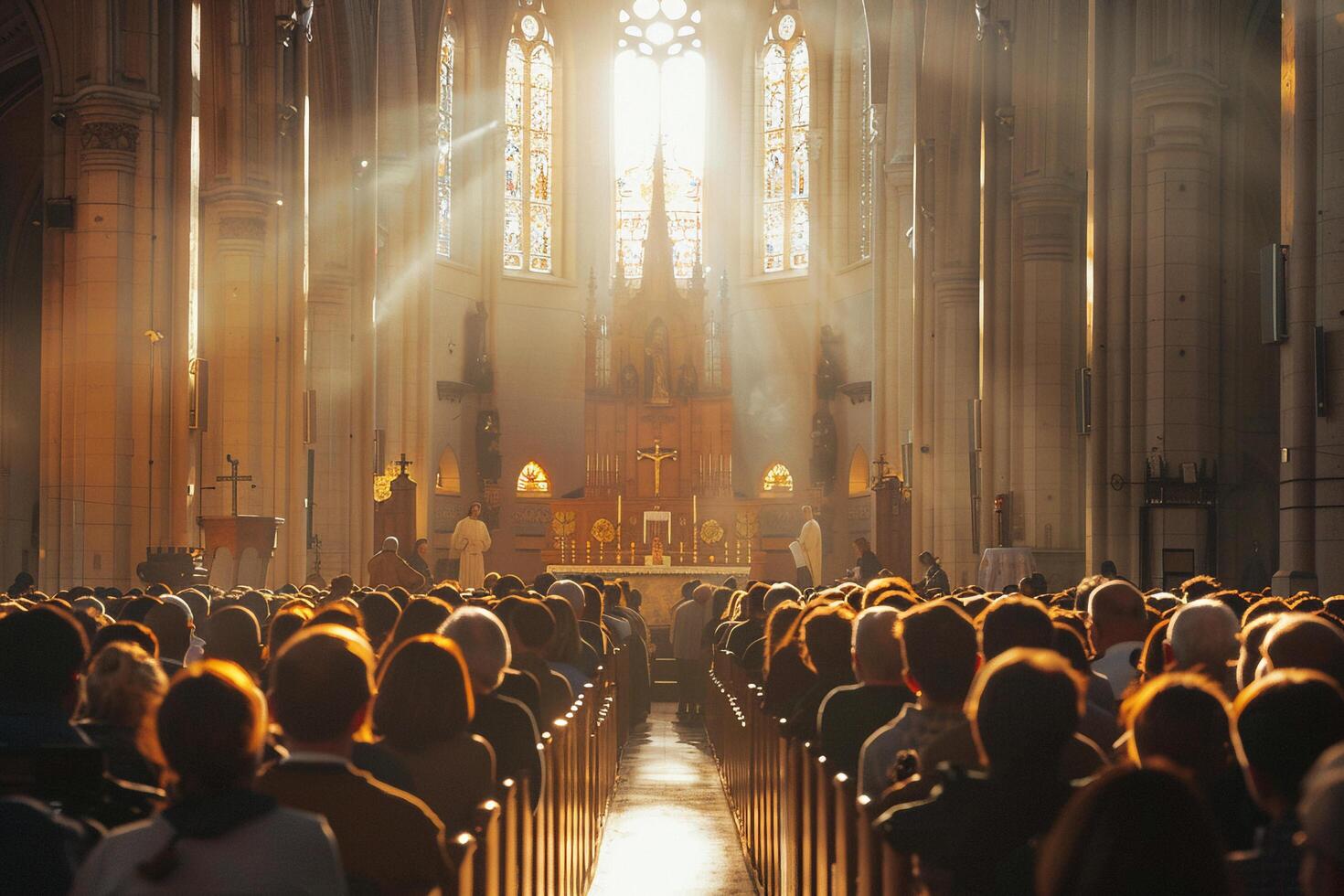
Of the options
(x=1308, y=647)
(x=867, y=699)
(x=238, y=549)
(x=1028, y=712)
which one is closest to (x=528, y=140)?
(x=238, y=549)

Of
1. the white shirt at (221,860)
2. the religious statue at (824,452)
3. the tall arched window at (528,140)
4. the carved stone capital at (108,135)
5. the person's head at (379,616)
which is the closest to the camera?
the white shirt at (221,860)

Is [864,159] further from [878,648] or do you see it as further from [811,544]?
[878,648]

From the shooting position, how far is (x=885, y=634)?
6.15m

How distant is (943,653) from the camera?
4965 mm

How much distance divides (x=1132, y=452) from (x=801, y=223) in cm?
2325

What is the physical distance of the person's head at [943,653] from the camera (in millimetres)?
4961

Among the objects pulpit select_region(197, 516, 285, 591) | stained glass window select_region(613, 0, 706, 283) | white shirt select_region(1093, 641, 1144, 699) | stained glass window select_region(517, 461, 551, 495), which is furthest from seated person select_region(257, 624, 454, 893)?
stained glass window select_region(613, 0, 706, 283)

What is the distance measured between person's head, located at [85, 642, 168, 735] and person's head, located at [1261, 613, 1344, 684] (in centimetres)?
341

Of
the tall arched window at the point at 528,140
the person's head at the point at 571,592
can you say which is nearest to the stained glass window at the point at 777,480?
the tall arched window at the point at 528,140

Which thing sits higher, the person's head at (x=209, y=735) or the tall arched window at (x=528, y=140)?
the tall arched window at (x=528, y=140)

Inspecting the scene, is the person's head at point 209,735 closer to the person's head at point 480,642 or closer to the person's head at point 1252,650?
the person's head at point 480,642

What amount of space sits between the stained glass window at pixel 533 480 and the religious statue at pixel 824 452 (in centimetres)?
698

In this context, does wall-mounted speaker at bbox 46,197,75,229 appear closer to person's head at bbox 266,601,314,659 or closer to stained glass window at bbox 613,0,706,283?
person's head at bbox 266,601,314,659

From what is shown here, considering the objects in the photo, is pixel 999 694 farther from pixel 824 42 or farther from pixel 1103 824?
pixel 824 42
